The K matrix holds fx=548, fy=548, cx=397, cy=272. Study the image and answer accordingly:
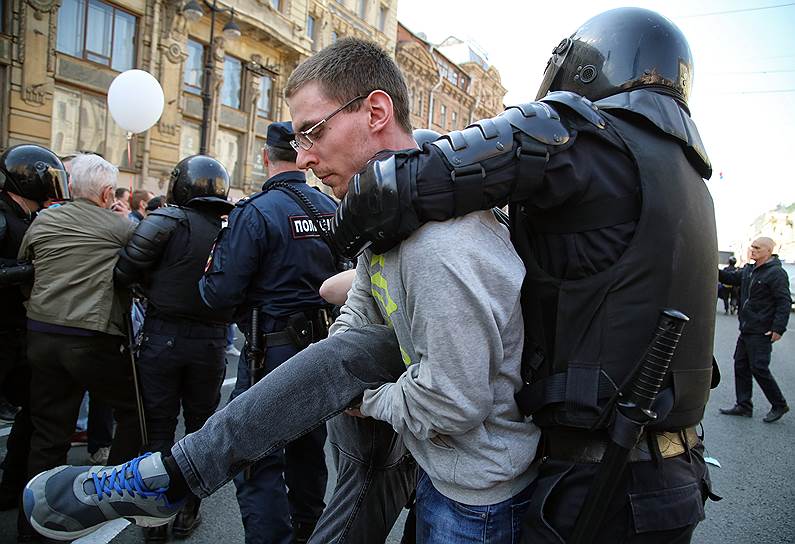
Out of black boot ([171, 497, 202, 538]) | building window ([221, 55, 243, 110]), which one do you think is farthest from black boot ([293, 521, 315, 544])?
building window ([221, 55, 243, 110])

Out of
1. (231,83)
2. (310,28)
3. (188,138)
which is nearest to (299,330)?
(188,138)

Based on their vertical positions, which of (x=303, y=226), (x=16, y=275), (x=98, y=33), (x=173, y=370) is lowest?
(x=173, y=370)

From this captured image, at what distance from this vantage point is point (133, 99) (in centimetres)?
966

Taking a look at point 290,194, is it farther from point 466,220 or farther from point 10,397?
point 10,397

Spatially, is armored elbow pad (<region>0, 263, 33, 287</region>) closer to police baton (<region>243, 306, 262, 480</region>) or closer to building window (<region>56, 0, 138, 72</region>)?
police baton (<region>243, 306, 262, 480</region>)

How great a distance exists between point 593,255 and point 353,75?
2.73 ft

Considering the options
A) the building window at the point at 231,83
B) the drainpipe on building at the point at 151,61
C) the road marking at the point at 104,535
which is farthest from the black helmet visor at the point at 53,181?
the building window at the point at 231,83

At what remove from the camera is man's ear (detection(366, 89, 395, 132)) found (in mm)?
1527

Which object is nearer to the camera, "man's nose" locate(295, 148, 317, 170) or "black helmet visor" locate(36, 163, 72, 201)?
"man's nose" locate(295, 148, 317, 170)

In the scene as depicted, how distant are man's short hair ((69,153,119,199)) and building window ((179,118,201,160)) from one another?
16.4 metres

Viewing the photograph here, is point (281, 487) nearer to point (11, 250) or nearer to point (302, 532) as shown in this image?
point (302, 532)

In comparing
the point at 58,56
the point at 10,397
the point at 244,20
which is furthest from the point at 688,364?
the point at 244,20

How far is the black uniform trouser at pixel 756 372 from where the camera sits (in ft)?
21.0

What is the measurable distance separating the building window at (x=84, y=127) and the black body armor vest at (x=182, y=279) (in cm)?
1459
